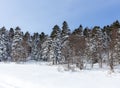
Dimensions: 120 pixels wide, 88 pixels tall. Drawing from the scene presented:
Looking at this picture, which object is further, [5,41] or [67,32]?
[5,41]

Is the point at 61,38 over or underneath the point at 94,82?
over

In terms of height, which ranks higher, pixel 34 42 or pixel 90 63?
pixel 34 42

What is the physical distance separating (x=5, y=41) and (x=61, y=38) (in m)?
18.0

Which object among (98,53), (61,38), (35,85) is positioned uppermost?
(61,38)

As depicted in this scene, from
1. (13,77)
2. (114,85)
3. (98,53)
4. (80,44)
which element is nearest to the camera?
(114,85)

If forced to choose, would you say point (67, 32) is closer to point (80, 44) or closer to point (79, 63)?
point (80, 44)

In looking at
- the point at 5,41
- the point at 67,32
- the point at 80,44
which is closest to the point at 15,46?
the point at 5,41

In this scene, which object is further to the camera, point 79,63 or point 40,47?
point 40,47

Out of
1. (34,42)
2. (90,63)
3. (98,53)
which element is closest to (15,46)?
(34,42)

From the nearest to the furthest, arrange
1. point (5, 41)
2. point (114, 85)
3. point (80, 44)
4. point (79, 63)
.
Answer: point (114, 85) < point (79, 63) < point (80, 44) < point (5, 41)

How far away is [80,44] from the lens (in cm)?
2927

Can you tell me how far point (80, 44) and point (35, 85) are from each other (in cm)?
1956

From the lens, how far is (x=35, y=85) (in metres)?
10.1

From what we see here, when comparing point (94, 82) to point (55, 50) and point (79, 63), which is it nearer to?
point (79, 63)
